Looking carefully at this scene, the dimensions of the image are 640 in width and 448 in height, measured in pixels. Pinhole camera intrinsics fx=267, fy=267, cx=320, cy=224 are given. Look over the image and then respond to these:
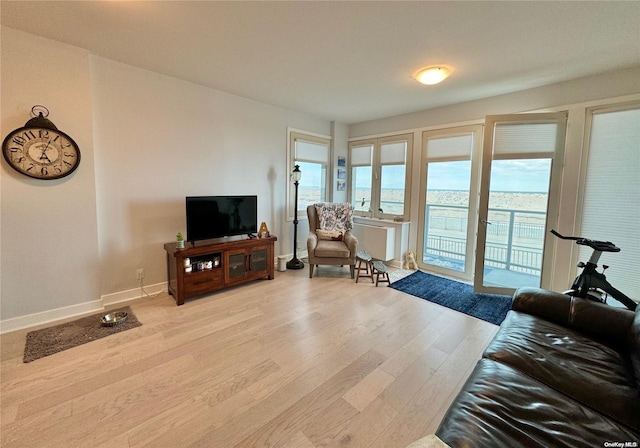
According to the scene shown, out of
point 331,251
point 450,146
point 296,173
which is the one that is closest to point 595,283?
point 450,146

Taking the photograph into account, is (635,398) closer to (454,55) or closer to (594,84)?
(454,55)

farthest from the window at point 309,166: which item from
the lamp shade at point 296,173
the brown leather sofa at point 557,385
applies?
the brown leather sofa at point 557,385

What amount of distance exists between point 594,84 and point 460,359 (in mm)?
3265

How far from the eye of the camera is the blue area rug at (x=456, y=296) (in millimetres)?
2960

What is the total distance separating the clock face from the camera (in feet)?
7.57

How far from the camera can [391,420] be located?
5.14ft

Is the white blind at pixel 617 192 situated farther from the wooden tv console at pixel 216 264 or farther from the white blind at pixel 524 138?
the wooden tv console at pixel 216 264

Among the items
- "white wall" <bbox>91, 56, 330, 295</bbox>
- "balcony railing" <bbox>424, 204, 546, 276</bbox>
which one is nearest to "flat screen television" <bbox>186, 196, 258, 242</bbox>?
"white wall" <bbox>91, 56, 330, 295</bbox>

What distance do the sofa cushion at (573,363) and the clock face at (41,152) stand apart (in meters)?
3.77

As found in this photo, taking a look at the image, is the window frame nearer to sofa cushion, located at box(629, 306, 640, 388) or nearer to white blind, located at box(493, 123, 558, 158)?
white blind, located at box(493, 123, 558, 158)

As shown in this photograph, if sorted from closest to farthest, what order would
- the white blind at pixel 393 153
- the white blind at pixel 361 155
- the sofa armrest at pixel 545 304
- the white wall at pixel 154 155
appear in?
the sofa armrest at pixel 545 304, the white wall at pixel 154 155, the white blind at pixel 393 153, the white blind at pixel 361 155

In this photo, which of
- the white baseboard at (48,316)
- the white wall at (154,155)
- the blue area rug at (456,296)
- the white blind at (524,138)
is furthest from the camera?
the white blind at (524,138)

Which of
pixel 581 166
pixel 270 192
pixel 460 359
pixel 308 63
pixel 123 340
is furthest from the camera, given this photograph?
pixel 270 192

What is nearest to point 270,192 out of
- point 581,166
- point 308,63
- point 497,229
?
point 308,63
